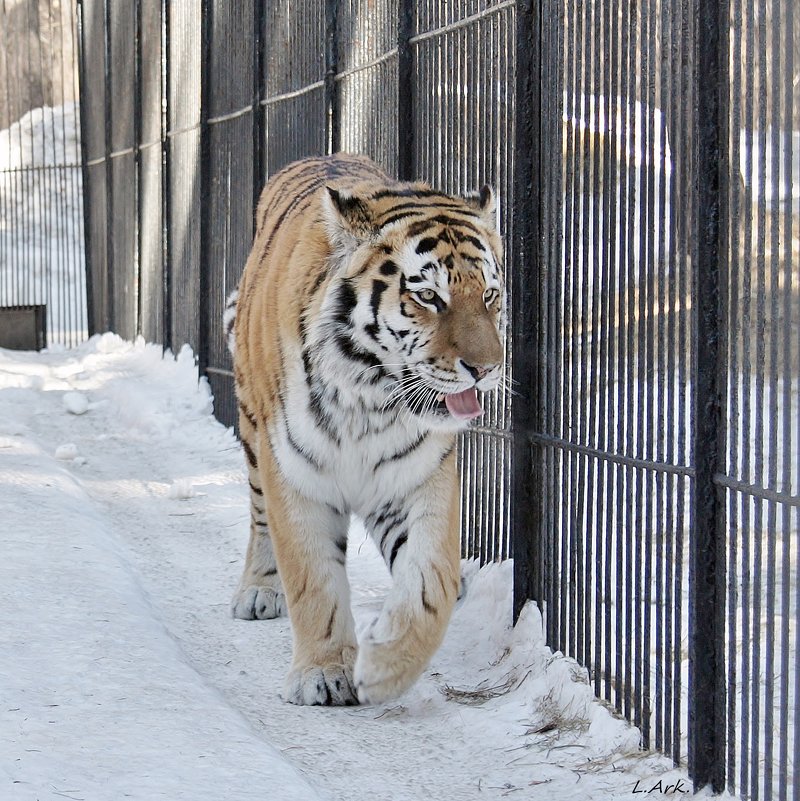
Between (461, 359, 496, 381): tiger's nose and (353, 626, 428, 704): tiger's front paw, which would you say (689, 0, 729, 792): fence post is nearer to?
(461, 359, 496, 381): tiger's nose

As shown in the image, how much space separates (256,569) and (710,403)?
8.13 ft

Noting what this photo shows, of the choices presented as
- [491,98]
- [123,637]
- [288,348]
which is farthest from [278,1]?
[123,637]

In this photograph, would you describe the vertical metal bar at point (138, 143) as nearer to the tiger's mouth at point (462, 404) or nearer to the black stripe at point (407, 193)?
the black stripe at point (407, 193)

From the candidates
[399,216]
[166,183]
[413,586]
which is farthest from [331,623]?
[166,183]

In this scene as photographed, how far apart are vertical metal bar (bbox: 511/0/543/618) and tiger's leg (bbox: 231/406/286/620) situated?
104 centimetres

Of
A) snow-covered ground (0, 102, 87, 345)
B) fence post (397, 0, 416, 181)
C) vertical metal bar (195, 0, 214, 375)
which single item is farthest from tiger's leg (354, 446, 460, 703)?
snow-covered ground (0, 102, 87, 345)

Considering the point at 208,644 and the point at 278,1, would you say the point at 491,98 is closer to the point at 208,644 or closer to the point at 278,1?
the point at 208,644

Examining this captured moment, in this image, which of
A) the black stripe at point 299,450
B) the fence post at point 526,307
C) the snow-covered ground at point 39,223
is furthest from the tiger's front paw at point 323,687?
the snow-covered ground at point 39,223

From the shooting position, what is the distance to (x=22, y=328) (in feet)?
47.8

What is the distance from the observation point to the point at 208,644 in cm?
457

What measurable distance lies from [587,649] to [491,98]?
A: 2.09 meters

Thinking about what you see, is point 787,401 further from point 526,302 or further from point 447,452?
point 526,302

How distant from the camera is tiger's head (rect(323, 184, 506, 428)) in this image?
3658 mm

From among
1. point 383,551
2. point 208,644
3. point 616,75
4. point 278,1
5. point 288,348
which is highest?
point 278,1
